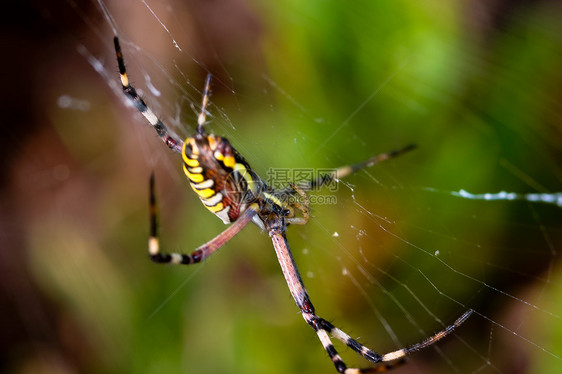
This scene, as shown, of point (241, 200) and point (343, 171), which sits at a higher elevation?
point (241, 200)

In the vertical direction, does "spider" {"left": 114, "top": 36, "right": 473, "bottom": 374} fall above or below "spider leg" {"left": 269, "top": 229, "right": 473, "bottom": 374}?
above

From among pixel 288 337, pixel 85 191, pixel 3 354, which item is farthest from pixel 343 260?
pixel 3 354

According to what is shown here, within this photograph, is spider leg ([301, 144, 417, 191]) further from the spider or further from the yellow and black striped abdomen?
the yellow and black striped abdomen

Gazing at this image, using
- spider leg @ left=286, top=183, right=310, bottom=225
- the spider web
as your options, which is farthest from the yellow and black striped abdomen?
the spider web

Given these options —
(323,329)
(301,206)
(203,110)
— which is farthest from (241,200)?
(323,329)

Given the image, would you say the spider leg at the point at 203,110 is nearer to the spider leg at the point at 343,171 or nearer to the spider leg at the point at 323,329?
the spider leg at the point at 343,171

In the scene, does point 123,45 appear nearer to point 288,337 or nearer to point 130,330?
point 130,330

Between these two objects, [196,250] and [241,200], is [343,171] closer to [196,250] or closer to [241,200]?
[241,200]

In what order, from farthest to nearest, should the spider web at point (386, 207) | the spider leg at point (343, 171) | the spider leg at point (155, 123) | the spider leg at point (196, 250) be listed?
the spider web at point (386, 207), the spider leg at point (155, 123), the spider leg at point (343, 171), the spider leg at point (196, 250)

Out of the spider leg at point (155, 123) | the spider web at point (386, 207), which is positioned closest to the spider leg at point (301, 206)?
the spider web at point (386, 207)
